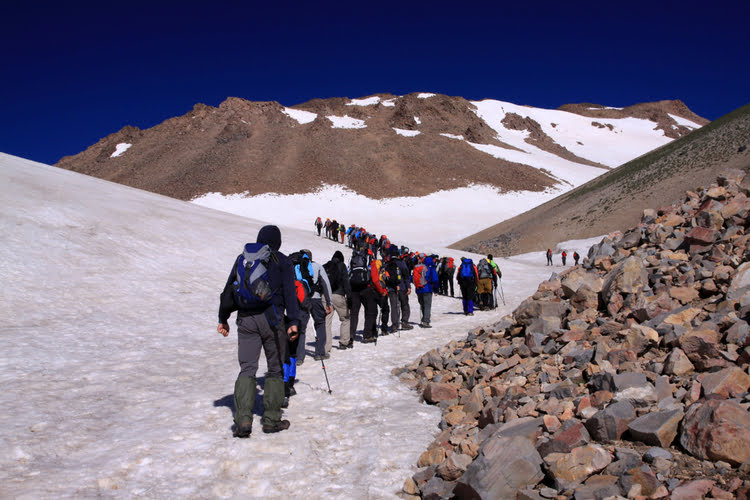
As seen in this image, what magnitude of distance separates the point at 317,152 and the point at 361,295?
280ft

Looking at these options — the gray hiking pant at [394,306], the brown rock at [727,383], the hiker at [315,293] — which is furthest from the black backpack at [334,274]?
the brown rock at [727,383]

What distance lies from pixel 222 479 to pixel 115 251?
14.2m

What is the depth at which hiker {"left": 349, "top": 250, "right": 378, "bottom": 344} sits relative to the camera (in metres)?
10.1

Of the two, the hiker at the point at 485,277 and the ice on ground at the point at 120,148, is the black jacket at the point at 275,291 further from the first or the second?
the ice on ground at the point at 120,148

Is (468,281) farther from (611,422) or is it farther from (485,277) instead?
(611,422)

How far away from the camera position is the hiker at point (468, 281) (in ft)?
45.7

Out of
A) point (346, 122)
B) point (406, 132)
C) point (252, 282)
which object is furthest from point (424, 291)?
point (346, 122)

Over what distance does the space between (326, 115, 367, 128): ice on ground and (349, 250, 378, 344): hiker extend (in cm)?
10088

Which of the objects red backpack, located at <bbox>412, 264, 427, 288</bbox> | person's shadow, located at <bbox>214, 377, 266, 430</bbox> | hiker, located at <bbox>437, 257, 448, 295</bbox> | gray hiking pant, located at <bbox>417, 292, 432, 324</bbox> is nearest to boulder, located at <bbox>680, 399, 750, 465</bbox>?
person's shadow, located at <bbox>214, 377, 266, 430</bbox>

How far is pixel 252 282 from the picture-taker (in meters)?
5.08

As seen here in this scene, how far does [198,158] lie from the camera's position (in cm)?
9694

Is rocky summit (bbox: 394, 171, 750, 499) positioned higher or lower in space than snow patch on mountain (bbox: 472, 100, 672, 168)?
lower

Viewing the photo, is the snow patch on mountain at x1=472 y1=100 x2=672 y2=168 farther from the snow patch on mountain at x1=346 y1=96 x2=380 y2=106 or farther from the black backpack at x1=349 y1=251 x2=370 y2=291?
the black backpack at x1=349 y1=251 x2=370 y2=291

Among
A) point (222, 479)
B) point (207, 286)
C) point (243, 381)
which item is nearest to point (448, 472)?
point (222, 479)
